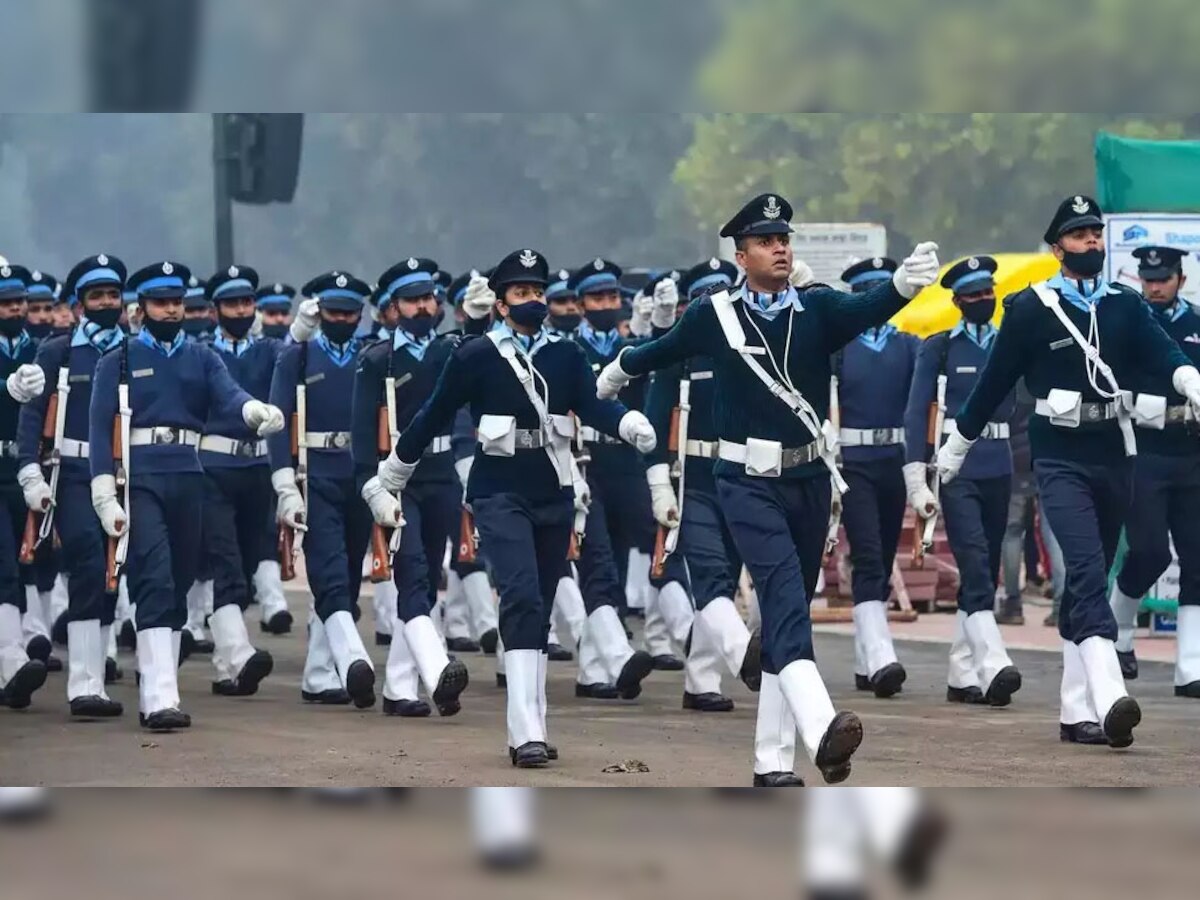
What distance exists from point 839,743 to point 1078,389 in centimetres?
305

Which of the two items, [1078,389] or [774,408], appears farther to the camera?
[1078,389]

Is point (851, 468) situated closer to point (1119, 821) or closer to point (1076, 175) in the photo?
point (1119, 821)

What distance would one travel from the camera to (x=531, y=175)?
1981 inches

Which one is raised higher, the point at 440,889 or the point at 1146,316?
the point at 1146,316

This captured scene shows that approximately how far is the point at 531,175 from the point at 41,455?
35.5m

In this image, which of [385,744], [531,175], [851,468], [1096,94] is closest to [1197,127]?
[531,175]

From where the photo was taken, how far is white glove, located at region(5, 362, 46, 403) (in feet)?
48.1

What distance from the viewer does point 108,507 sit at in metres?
13.6

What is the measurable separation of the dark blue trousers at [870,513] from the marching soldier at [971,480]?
40cm

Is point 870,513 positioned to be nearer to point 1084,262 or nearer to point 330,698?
point 1084,262

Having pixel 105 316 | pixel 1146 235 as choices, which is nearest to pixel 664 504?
pixel 105 316

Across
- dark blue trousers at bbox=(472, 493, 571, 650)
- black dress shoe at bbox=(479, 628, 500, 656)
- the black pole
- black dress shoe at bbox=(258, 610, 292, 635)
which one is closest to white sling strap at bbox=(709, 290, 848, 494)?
dark blue trousers at bbox=(472, 493, 571, 650)

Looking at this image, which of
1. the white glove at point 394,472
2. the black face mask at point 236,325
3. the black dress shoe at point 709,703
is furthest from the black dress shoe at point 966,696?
the black face mask at point 236,325

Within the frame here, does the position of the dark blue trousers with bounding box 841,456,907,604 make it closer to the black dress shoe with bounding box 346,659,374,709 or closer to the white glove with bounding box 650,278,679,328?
the white glove with bounding box 650,278,679,328
